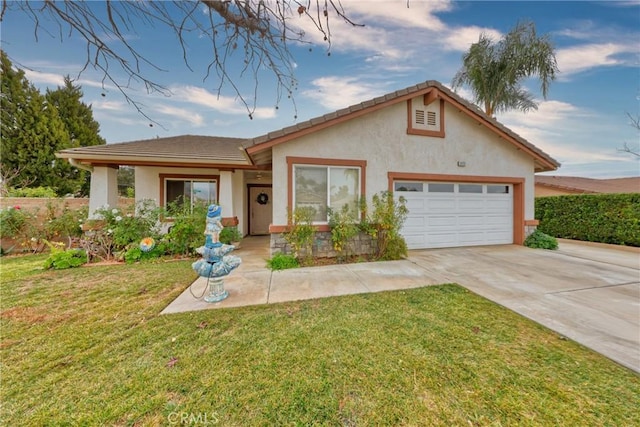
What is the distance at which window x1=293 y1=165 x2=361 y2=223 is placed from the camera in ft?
21.6

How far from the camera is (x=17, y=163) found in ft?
50.6

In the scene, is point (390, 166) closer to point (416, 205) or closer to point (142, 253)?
point (416, 205)

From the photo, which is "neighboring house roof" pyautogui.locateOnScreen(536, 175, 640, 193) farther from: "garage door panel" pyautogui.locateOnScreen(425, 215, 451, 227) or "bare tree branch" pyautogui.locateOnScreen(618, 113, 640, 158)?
"garage door panel" pyautogui.locateOnScreen(425, 215, 451, 227)

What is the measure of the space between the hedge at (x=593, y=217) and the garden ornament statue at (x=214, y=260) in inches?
500

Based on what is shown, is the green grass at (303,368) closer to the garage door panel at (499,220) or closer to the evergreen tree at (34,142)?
the garage door panel at (499,220)

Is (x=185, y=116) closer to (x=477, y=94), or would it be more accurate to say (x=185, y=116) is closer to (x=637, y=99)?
(x=477, y=94)

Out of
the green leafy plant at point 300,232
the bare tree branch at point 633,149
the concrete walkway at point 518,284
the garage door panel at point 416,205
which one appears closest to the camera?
the concrete walkway at point 518,284

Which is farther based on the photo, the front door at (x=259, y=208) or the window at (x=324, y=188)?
the front door at (x=259, y=208)

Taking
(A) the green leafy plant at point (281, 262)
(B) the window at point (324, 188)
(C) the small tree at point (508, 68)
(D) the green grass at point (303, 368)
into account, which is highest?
(C) the small tree at point (508, 68)

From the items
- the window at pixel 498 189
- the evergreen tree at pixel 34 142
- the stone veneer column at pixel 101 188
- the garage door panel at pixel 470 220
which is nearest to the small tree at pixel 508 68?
the window at pixel 498 189

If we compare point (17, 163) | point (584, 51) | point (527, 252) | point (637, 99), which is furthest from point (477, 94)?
point (17, 163)

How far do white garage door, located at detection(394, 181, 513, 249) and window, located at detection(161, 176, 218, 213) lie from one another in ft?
23.2

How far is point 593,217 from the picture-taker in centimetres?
912

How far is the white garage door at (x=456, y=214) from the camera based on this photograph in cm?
773
